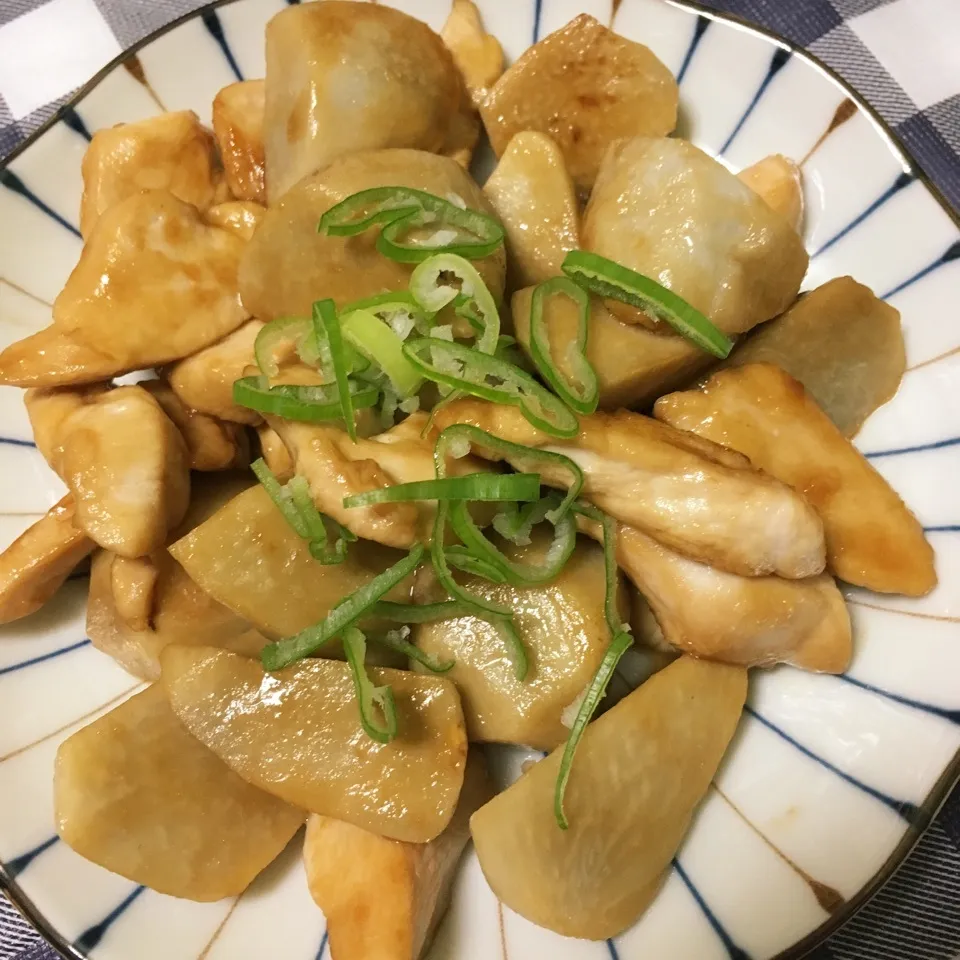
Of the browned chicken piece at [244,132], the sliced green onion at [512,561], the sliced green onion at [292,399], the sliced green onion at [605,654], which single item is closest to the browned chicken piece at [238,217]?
the browned chicken piece at [244,132]

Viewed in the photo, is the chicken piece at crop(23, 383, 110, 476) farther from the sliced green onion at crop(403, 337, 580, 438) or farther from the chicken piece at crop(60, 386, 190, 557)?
the sliced green onion at crop(403, 337, 580, 438)

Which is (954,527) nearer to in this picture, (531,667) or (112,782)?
(531,667)

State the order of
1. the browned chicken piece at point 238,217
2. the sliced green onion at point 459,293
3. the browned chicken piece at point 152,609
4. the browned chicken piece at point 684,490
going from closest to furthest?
the browned chicken piece at point 684,490, the sliced green onion at point 459,293, the browned chicken piece at point 152,609, the browned chicken piece at point 238,217

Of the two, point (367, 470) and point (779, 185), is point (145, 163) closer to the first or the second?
point (367, 470)

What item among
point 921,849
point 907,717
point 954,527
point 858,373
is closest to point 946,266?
point 858,373

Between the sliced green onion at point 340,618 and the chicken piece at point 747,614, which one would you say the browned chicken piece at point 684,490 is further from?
the sliced green onion at point 340,618

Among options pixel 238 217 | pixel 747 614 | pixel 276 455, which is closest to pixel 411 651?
pixel 276 455

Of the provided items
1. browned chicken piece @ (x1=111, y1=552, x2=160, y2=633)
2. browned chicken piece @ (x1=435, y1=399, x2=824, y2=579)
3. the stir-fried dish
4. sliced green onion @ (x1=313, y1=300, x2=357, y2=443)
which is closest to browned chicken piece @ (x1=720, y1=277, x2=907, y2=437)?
the stir-fried dish
